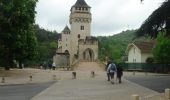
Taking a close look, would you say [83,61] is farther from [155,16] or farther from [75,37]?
[155,16]

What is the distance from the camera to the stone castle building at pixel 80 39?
4304 inches

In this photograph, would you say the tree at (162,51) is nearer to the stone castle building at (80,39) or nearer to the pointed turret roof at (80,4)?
the stone castle building at (80,39)

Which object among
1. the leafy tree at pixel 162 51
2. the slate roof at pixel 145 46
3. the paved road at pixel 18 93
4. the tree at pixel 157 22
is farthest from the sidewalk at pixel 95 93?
the slate roof at pixel 145 46

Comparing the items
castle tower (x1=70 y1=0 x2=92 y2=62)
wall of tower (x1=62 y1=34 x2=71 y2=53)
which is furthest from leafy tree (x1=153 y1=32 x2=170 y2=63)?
wall of tower (x1=62 y1=34 x2=71 y2=53)

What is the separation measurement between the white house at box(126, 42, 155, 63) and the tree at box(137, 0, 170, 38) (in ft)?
186

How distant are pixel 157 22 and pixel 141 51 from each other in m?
57.8

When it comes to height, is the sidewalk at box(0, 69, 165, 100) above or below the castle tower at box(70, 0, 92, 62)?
below

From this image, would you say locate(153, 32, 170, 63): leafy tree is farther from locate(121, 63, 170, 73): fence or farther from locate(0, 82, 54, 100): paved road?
locate(0, 82, 54, 100): paved road

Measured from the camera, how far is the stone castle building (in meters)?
109

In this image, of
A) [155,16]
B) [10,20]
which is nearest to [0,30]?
[10,20]

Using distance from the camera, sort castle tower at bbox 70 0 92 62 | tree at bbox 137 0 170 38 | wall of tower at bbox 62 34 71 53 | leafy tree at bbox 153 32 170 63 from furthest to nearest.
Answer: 1. wall of tower at bbox 62 34 71 53
2. castle tower at bbox 70 0 92 62
3. leafy tree at bbox 153 32 170 63
4. tree at bbox 137 0 170 38

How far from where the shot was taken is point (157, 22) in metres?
29.8

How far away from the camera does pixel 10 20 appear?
1927 inches

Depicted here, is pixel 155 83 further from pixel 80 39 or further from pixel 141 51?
pixel 80 39
